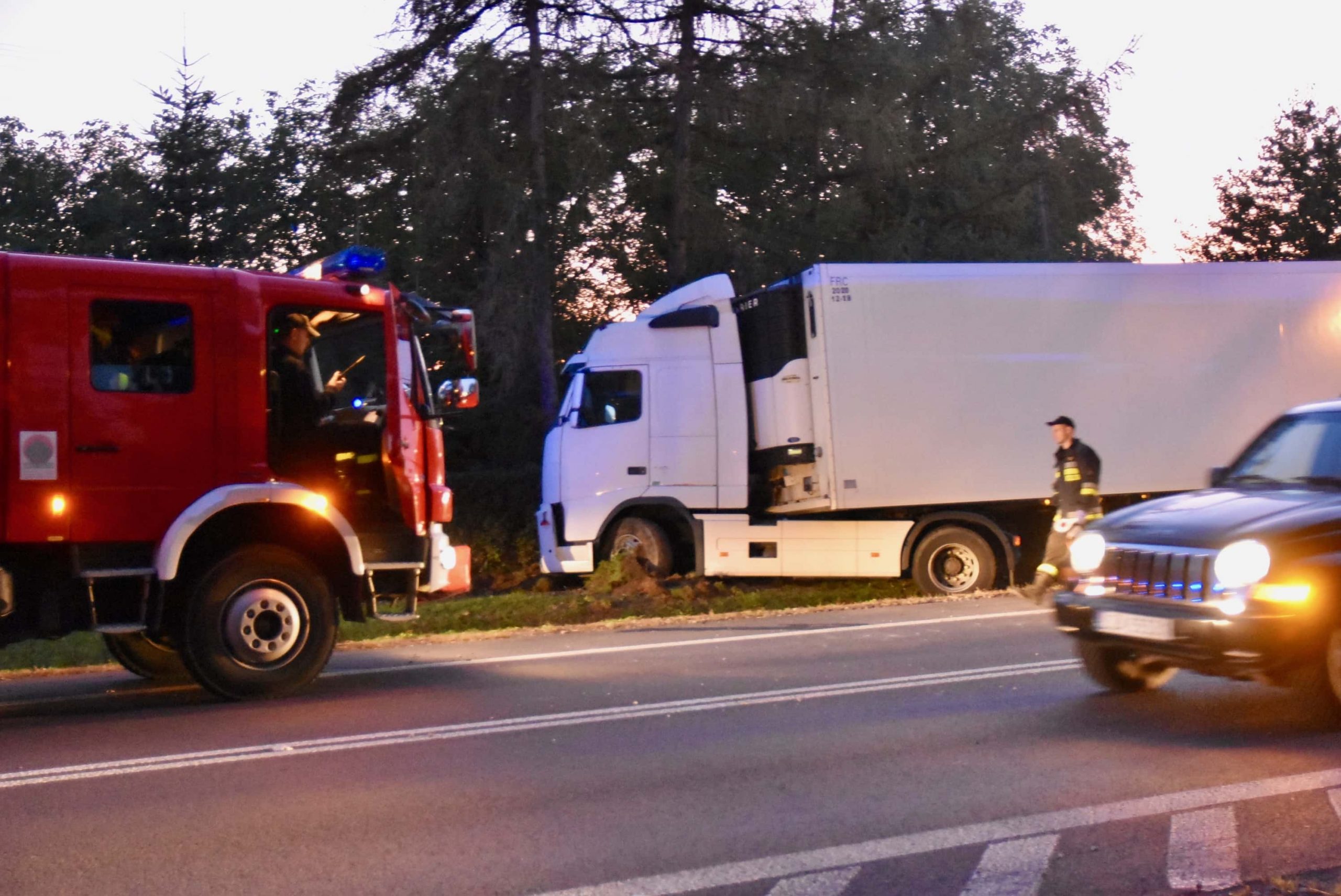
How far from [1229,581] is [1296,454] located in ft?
4.99

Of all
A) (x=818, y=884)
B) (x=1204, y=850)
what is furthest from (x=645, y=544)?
(x=818, y=884)

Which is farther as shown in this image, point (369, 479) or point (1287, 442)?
point (369, 479)

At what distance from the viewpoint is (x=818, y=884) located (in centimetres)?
491

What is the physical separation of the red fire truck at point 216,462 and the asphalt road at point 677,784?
22.4 inches

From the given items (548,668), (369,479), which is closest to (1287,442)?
(548,668)

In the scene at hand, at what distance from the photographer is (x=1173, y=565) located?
7.16 meters

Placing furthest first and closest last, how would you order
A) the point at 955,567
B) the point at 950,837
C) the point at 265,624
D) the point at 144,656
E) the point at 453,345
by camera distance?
1. the point at 955,567
2. the point at 453,345
3. the point at 144,656
4. the point at 265,624
5. the point at 950,837

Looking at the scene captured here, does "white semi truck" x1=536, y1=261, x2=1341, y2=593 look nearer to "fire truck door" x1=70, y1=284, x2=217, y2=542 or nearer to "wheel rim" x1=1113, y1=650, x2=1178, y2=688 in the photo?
"wheel rim" x1=1113, y1=650, x2=1178, y2=688

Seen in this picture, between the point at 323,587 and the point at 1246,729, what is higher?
the point at 323,587

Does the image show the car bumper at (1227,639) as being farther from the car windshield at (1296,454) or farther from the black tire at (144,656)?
the black tire at (144,656)

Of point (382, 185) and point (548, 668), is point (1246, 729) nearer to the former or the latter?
point (548, 668)

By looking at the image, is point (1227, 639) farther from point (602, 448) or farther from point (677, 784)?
point (602, 448)

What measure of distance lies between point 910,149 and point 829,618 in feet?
35.6

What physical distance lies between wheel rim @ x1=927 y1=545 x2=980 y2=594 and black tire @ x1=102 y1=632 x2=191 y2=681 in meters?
8.67
